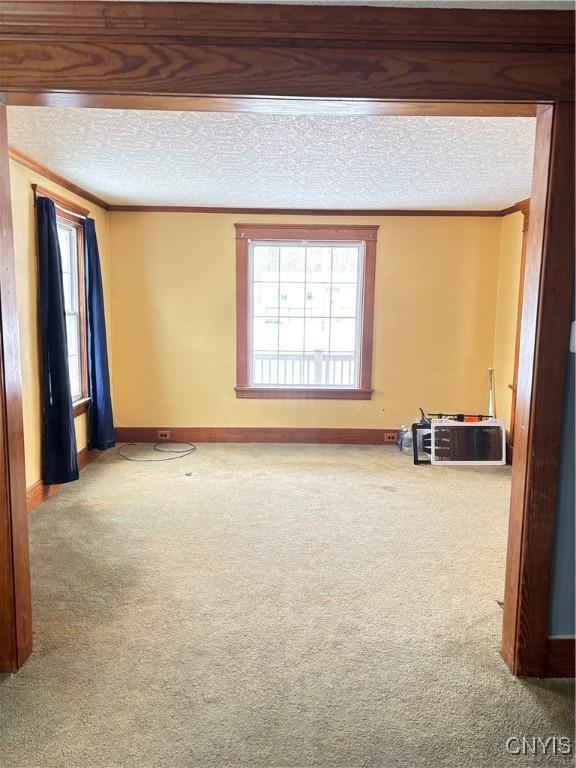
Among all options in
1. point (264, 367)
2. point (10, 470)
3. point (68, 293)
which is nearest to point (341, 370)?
point (264, 367)

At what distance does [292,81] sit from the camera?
1734mm

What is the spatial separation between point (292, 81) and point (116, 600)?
2.37m

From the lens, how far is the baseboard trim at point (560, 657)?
200cm

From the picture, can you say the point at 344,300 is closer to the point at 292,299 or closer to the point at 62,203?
the point at 292,299

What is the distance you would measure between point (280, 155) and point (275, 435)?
9.74 feet

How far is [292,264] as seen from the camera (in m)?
5.29

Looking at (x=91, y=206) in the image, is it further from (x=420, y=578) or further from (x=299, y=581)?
(x=420, y=578)

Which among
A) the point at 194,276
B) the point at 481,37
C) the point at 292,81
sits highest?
the point at 481,37

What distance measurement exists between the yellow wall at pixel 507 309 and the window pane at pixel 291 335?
6.58 ft

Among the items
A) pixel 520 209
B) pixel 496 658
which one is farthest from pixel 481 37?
pixel 520 209

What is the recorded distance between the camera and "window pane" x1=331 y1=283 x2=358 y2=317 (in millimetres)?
5336

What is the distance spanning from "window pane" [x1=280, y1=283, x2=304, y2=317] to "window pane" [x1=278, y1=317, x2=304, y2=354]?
0.27 feet

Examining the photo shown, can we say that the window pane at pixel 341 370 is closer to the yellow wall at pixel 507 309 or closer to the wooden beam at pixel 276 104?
the yellow wall at pixel 507 309
